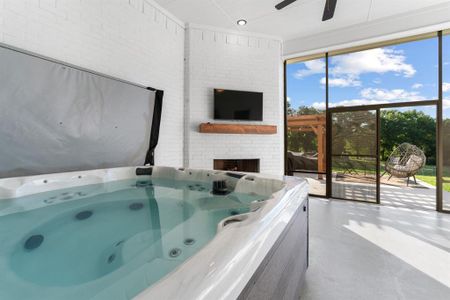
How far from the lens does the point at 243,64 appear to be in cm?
369

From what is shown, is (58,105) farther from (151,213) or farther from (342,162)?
(342,162)

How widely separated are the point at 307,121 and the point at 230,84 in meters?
1.67

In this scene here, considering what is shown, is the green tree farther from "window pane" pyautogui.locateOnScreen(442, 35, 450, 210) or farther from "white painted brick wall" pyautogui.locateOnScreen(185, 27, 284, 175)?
"white painted brick wall" pyautogui.locateOnScreen(185, 27, 284, 175)

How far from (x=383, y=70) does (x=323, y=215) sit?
2.65 m

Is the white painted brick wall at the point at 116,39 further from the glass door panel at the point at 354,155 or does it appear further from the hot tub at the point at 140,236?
the glass door panel at the point at 354,155

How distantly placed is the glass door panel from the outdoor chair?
0.86 m

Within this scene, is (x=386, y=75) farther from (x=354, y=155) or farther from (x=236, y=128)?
(x=236, y=128)

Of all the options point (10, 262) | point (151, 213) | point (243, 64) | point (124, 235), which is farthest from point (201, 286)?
point (243, 64)

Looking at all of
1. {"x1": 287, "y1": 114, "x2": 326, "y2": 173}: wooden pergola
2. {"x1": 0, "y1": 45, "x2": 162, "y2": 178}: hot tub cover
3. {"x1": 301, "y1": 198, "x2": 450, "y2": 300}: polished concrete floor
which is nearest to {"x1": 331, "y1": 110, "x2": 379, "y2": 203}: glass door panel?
{"x1": 287, "y1": 114, "x2": 326, "y2": 173}: wooden pergola

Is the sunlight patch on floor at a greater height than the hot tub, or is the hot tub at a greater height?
the hot tub

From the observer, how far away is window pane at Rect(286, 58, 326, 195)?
13.0ft

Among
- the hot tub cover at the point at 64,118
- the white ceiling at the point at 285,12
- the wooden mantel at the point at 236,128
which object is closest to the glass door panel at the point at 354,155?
the wooden mantel at the point at 236,128

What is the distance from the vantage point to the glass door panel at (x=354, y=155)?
359cm

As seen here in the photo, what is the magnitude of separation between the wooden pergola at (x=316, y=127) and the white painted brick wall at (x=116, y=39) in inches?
85.6
